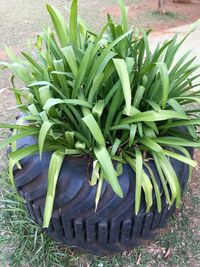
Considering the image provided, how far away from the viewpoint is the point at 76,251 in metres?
1.91

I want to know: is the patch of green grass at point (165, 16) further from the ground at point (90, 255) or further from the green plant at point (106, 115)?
the green plant at point (106, 115)

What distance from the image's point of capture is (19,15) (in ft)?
19.3

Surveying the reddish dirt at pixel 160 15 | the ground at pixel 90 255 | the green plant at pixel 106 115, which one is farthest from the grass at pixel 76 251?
the reddish dirt at pixel 160 15

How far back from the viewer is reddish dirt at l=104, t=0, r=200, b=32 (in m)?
5.51

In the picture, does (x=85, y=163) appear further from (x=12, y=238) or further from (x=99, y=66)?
(x=12, y=238)

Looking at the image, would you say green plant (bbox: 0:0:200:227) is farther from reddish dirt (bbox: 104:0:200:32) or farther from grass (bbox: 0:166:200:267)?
reddish dirt (bbox: 104:0:200:32)

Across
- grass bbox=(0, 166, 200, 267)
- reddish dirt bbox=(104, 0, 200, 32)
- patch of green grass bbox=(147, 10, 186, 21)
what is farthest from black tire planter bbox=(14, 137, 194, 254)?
patch of green grass bbox=(147, 10, 186, 21)

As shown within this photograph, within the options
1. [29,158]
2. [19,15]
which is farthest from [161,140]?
[19,15]

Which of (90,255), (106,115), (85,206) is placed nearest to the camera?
(85,206)

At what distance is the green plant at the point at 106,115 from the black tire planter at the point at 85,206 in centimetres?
5

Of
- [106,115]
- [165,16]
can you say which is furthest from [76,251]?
[165,16]

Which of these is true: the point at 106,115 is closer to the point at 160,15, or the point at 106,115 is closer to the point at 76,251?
the point at 76,251

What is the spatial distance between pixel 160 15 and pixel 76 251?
499 cm

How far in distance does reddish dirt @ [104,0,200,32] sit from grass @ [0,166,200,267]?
383 centimetres
